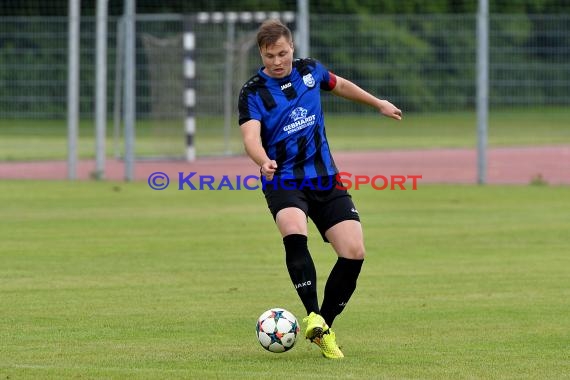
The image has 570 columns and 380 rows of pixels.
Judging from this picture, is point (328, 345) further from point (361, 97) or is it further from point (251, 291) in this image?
point (251, 291)

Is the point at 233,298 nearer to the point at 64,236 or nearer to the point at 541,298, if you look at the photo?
the point at 541,298

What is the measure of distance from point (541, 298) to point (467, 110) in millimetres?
14586

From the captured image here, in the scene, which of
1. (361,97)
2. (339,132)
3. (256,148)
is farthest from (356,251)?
(339,132)

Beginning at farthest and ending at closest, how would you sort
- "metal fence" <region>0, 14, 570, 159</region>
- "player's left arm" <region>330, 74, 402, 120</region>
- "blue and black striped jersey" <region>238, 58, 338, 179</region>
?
1. "metal fence" <region>0, 14, 570, 159</region>
2. "player's left arm" <region>330, 74, 402, 120</region>
3. "blue and black striped jersey" <region>238, 58, 338, 179</region>

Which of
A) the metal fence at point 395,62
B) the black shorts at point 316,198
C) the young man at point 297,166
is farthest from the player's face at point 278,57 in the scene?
the metal fence at point 395,62

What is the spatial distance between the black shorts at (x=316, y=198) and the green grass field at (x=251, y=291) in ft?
2.61

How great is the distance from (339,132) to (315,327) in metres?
17.4

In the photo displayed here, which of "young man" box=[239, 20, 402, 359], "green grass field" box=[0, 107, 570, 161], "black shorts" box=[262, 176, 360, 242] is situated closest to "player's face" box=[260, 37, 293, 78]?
"young man" box=[239, 20, 402, 359]

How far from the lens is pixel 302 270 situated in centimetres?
791

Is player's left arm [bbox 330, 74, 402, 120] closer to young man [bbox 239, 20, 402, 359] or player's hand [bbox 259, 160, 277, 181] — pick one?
young man [bbox 239, 20, 402, 359]

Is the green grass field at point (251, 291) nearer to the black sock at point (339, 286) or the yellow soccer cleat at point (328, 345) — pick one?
the yellow soccer cleat at point (328, 345)

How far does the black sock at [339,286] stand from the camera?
26.5 ft

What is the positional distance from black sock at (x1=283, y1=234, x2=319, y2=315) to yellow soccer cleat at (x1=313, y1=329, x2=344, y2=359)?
0.19 meters

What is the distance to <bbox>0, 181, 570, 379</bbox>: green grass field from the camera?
7.59 m
